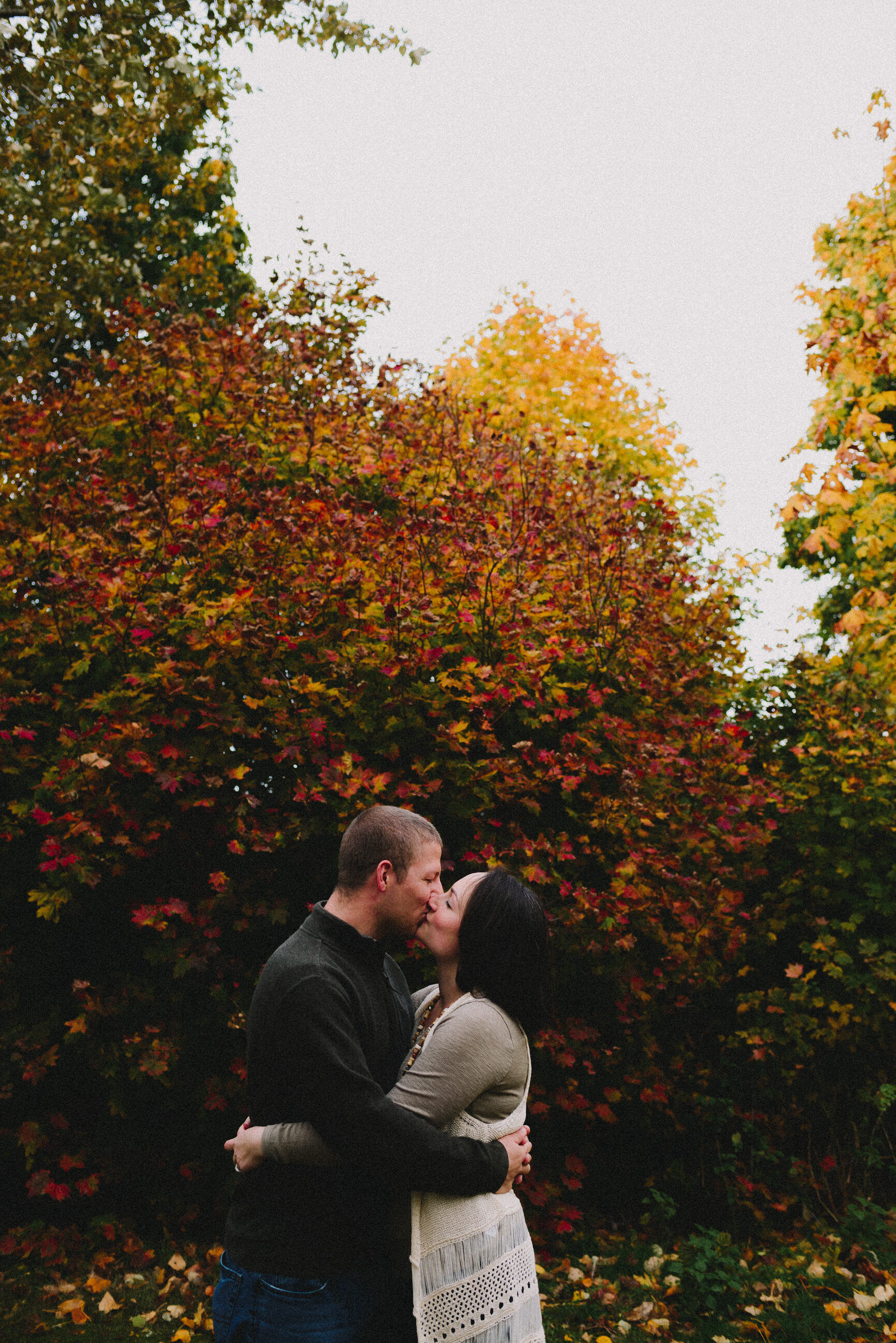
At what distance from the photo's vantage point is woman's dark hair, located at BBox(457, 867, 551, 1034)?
246 centimetres

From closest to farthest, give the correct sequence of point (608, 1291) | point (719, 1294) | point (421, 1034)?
point (421, 1034) < point (719, 1294) < point (608, 1291)

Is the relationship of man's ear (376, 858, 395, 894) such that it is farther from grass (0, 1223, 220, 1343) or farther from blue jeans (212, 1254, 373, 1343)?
grass (0, 1223, 220, 1343)

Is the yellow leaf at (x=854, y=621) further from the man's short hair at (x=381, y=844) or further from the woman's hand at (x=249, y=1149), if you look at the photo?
the woman's hand at (x=249, y=1149)

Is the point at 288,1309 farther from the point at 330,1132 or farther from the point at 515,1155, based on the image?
the point at 515,1155

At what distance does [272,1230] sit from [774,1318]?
3372 millimetres

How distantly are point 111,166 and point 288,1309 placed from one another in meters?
9.56

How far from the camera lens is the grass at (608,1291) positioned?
4391 mm

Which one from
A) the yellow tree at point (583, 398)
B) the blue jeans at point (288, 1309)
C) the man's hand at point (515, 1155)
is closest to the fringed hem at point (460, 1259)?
the man's hand at point (515, 1155)

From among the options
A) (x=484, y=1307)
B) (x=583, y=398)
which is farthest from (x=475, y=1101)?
(x=583, y=398)

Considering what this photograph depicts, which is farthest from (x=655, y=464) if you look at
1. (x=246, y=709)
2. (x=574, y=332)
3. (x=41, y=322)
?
(x=246, y=709)

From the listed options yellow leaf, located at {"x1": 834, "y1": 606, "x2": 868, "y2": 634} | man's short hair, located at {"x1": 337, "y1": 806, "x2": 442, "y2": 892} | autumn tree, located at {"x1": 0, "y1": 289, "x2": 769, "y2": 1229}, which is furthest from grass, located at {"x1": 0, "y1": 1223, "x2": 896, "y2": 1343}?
yellow leaf, located at {"x1": 834, "y1": 606, "x2": 868, "y2": 634}

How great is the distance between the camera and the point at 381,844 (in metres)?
2.52

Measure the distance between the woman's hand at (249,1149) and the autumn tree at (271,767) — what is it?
2.21 metres

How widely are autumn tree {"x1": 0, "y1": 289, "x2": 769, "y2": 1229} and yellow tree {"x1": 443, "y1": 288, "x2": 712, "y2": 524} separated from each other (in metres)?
8.93
